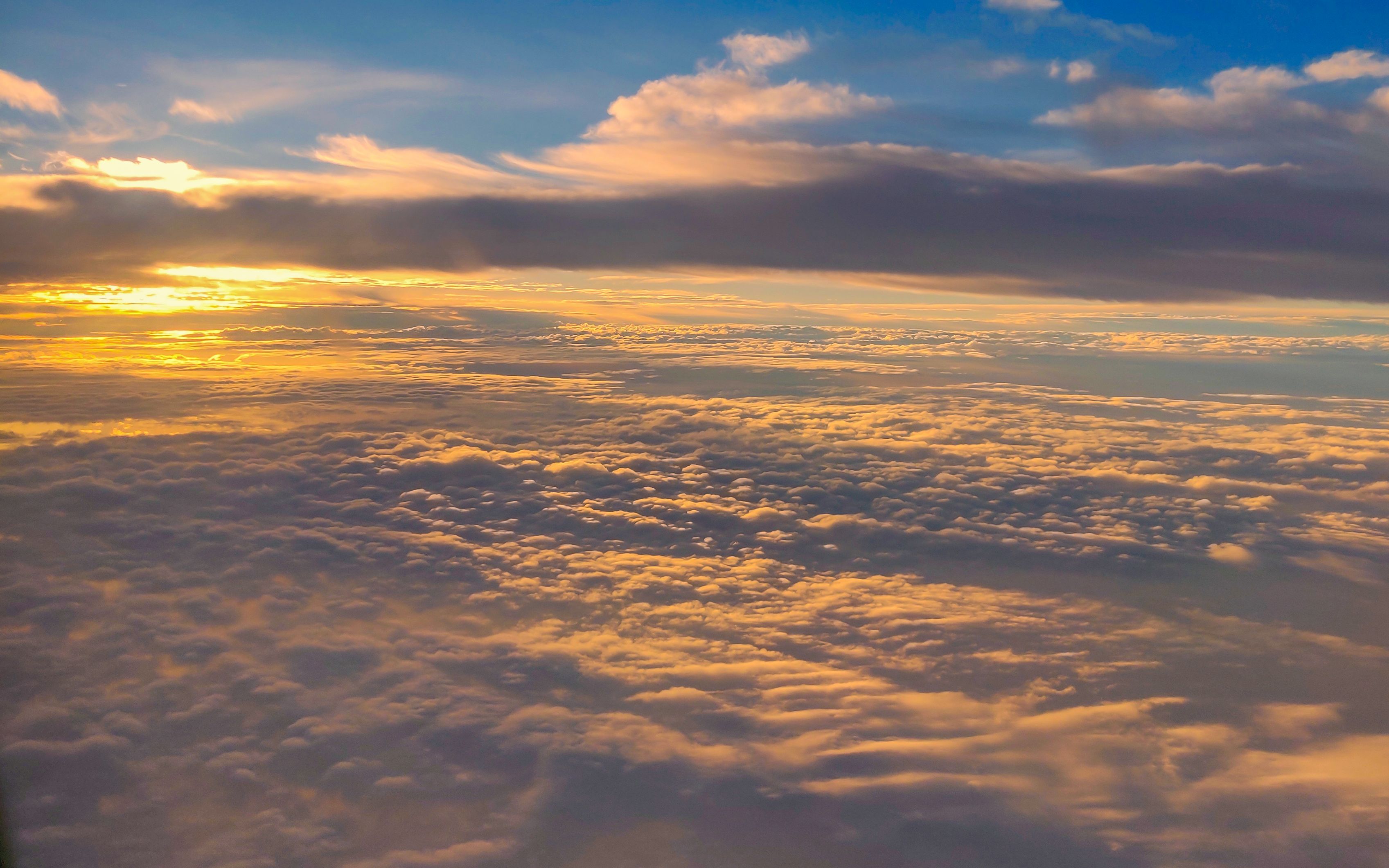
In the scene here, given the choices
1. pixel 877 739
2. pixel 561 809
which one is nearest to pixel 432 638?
pixel 561 809

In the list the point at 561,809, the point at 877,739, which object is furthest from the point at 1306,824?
the point at 561,809

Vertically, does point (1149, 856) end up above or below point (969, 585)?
above

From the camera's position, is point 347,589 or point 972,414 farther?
point 972,414

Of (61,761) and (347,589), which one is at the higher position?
(61,761)

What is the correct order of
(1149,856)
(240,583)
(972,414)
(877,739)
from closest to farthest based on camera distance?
(1149,856)
(877,739)
(240,583)
(972,414)

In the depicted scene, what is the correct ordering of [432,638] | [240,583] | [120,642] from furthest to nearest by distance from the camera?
[240,583]
[432,638]
[120,642]

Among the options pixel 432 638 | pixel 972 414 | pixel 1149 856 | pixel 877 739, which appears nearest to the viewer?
pixel 1149 856

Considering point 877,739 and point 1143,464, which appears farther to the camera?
point 1143,464

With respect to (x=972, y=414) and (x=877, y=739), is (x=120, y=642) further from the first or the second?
(x=972, y=414)

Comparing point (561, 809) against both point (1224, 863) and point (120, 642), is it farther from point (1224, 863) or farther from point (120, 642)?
point (120, 642)
